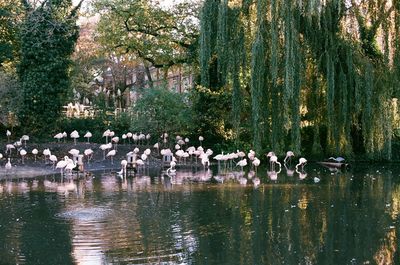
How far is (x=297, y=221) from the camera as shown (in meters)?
10.1

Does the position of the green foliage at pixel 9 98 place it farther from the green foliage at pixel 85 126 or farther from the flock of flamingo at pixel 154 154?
the green foliage at pixel 85 126

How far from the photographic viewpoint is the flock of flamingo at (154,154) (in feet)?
61.1

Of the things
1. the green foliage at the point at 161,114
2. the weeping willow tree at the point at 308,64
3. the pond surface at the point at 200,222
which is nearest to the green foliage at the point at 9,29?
the green foliage at the point at 161,114

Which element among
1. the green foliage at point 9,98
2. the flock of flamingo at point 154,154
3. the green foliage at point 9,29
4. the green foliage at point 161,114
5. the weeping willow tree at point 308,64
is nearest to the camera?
the weeping willow tree at point 308,64

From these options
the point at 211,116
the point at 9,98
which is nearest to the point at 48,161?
the point at 9,98

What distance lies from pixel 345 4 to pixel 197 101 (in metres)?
10.8

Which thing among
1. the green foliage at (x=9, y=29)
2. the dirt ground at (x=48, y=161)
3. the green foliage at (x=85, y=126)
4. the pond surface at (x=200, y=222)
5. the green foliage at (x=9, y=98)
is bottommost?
the pond surface at (x=200, y=222)

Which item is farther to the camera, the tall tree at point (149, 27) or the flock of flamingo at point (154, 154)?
the tall tree at point (149, 27)

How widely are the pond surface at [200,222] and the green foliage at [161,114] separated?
8.24 meters

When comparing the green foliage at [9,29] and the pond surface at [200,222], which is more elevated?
the green foliage at [9,29]

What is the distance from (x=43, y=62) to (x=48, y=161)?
5.36m

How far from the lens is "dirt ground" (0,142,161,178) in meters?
19.3

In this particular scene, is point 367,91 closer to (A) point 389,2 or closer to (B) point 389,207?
(A) point 389,2

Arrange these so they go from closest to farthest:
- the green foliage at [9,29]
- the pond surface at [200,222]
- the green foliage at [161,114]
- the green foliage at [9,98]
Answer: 1. the pond surface at [200,222]
2. the green foliage at [9,98]
3. the green foliage at [161,114]
4. the green foliage at [9,29]
